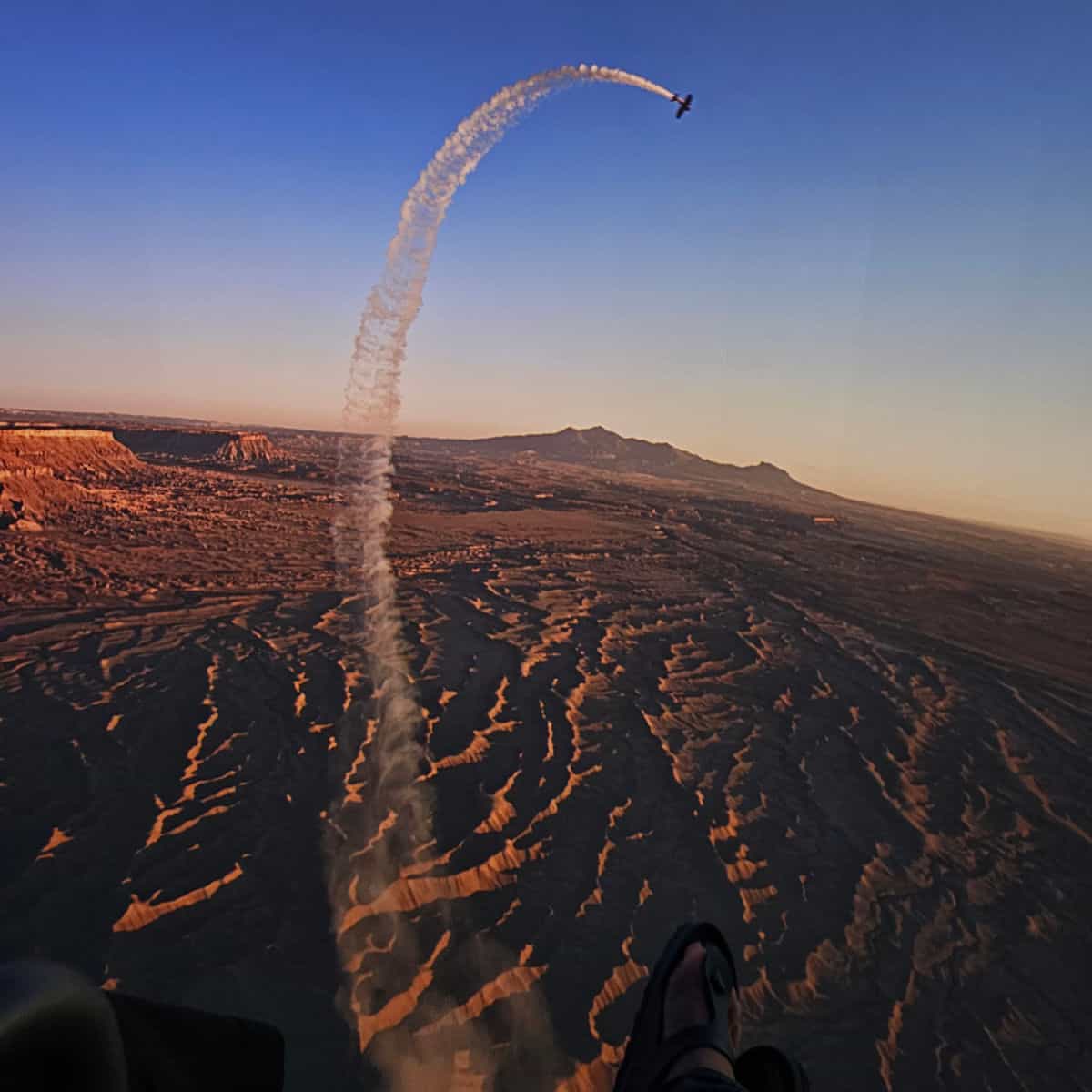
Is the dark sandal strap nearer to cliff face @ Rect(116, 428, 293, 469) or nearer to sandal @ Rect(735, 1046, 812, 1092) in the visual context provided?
sandal @ Rect(735, 1046, 812, 1092)

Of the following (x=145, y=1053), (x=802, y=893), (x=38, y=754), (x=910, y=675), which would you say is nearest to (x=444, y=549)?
(x=910, y=675)

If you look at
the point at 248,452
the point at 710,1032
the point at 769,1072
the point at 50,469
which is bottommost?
the point at 248,452

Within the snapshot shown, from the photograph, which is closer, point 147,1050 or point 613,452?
point 147,1050

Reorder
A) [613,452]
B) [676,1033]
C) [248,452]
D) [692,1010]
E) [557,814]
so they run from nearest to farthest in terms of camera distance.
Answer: [676,1033], [692,1010], [557,814], [248,452], [613,452]

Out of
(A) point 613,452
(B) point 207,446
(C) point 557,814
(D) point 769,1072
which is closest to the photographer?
(D) point 769,1072

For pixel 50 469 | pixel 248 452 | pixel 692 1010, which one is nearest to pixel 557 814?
pixel 692 1010

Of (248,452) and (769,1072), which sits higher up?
(769,1072)

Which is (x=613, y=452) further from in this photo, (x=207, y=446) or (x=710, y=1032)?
(x=710, y=1032)
